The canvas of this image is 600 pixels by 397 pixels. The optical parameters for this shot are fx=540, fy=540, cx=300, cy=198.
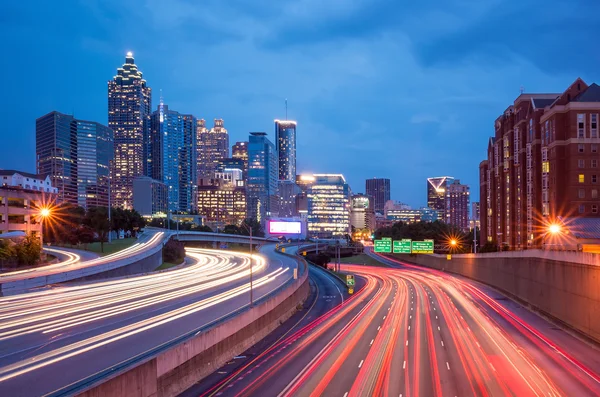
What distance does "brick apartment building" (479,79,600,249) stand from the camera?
263ft

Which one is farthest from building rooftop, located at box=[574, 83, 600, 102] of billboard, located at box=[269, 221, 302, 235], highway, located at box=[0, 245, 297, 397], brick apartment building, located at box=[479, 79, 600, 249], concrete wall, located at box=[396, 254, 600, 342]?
billboard, located at box=[269, 221, 302, 235]

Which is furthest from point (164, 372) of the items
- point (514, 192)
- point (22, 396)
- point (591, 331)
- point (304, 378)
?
point (514, 192)

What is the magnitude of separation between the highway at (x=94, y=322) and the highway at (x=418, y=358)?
4.53 m

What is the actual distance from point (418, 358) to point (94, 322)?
19522 mm

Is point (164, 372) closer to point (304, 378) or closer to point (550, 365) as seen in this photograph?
point (304, 378)

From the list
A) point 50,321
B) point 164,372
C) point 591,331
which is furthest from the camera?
point 591,331

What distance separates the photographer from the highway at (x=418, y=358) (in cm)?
2570

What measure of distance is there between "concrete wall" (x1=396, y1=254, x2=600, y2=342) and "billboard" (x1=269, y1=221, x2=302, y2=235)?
3036 inches

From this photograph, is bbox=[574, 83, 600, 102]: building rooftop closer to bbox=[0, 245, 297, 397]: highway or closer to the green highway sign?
the green highway sign

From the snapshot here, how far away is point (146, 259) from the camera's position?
72.2 metres

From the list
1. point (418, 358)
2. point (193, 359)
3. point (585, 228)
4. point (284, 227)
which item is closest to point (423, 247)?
point (585, 228)

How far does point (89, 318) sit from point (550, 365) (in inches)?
1093

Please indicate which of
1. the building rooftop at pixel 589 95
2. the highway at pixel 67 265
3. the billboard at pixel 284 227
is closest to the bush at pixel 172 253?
the highway at pixel 67 265

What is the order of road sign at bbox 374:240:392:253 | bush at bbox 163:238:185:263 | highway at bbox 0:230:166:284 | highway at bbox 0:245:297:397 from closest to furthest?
highway at bbox 0:245:297:397 < highway at bbox 0:230:166:284 < road sign at bbox 374:240:392:253 < bush at bbox 163:238:185:263
